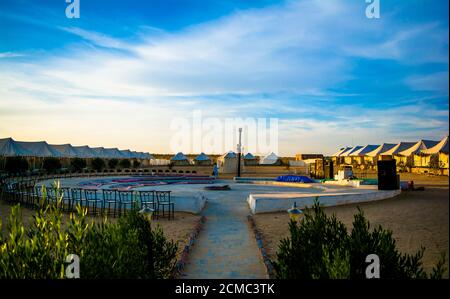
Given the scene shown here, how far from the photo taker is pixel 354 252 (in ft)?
11.6

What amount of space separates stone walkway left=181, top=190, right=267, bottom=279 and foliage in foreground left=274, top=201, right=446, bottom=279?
1364mm

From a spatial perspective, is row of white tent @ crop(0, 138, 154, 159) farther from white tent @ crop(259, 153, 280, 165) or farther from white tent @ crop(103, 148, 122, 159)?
white tent @ crop(259, 153, 280, 165)

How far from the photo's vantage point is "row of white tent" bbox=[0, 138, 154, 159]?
2977 cm

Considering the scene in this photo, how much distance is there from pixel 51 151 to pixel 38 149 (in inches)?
72.0

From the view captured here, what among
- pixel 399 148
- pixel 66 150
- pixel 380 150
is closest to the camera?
pixel 399 148

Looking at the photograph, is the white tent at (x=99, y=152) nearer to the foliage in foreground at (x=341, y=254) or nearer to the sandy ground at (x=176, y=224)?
the sandy ground at (x=176, y=224)

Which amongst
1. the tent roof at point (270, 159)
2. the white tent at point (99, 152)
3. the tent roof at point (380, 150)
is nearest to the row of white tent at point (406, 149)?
the tent roof at point (380, 150)

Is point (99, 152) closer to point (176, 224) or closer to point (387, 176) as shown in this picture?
point (176, 224)

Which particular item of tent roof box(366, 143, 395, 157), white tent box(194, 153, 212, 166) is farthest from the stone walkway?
white tent box(194, 153, 212, 166)

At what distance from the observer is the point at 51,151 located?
36438 mm

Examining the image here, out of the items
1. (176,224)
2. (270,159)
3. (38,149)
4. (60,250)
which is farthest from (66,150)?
(60,250)

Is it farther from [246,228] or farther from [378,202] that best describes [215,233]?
[378,202]

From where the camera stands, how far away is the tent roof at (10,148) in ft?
94.8
